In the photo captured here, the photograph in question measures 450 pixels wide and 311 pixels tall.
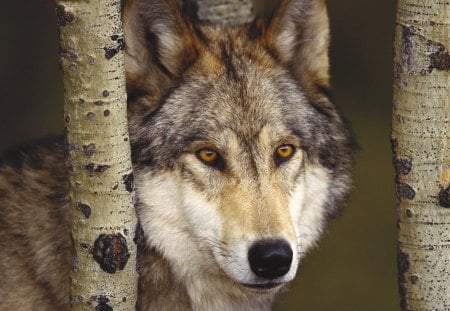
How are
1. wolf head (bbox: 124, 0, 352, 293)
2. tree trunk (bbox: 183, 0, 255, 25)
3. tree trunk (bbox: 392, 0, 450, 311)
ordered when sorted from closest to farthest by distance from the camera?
tree trunk (bbox: 392, 0, 450, 311), wolf head (bbox: 124, 0, 352, 293), tree trunk (bbox: 183, 0, 255, 25)

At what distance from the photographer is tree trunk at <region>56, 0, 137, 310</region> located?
291 centimetres

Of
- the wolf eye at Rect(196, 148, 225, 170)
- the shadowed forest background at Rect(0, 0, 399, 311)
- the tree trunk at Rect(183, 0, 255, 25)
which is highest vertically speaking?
the tree trunk at Rect(183, 0, 255, 25)

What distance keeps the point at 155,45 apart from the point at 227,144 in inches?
20.9

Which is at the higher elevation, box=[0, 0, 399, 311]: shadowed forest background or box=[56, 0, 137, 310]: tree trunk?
box=[56, 0, 137, 310]: tree trunk

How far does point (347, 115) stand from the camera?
900 centimetres

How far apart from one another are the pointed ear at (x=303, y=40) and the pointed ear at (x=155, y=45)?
42 cm

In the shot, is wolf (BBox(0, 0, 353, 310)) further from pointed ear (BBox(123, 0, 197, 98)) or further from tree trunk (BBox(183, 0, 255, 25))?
tree trunk (BBox(183, 0, 255, 25))

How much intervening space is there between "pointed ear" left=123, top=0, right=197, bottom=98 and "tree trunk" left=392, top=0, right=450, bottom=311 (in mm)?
975

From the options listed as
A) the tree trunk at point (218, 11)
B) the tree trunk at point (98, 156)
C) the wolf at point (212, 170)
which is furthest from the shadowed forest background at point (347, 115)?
the tree trunk at point (98, 156)

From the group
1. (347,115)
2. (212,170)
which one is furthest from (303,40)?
(347,115)

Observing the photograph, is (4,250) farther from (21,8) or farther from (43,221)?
(21,8)

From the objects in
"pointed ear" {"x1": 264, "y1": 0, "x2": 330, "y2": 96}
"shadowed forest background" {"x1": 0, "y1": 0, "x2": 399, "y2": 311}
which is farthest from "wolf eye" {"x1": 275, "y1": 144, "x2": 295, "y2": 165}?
"shadowed forest background" {"x1": 0, "y1": 0, "x2": 399, "y2": 311}

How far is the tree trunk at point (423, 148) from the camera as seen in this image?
10.8 ft

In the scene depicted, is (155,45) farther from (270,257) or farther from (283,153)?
(270,257)
